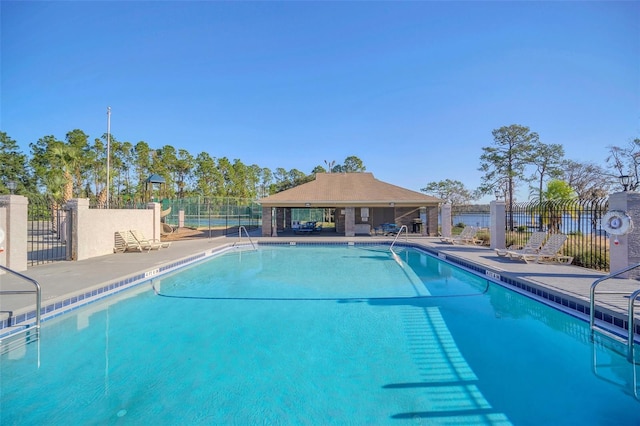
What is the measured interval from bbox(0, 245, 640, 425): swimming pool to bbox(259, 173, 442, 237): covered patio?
1243 cm

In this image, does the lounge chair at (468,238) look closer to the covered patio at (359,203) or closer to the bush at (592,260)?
the covered patio at (359,203)

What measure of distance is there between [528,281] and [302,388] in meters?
5.86

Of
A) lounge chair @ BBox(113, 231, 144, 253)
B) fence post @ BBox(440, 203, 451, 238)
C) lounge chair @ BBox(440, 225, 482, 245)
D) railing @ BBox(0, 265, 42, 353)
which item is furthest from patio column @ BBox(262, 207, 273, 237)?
railing @ BBox(0, 265, 42, 353)

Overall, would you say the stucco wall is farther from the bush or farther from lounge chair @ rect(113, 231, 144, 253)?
the bush

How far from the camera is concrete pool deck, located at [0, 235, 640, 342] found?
506 cm

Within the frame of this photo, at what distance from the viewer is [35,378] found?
11.9 ft

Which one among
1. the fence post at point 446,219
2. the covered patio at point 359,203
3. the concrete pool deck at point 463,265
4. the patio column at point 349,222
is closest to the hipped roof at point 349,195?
the covered patio at point 359,203

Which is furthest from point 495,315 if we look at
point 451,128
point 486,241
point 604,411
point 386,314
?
point 451,128

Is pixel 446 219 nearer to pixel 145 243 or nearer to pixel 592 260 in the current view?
pixel 592 260

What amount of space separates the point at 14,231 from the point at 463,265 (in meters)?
12.6

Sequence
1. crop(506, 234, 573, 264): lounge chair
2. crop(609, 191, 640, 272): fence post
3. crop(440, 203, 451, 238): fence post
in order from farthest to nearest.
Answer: crop(440, 203, 451, 238): fence post → crop(506, 234, 573, 264): lounge chair → crop(609, 191, 640, 272): fence post

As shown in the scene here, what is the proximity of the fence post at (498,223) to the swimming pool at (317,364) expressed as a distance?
5.52 meters

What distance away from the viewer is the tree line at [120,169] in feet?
106

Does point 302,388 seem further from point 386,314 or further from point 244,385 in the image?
point 386,314
